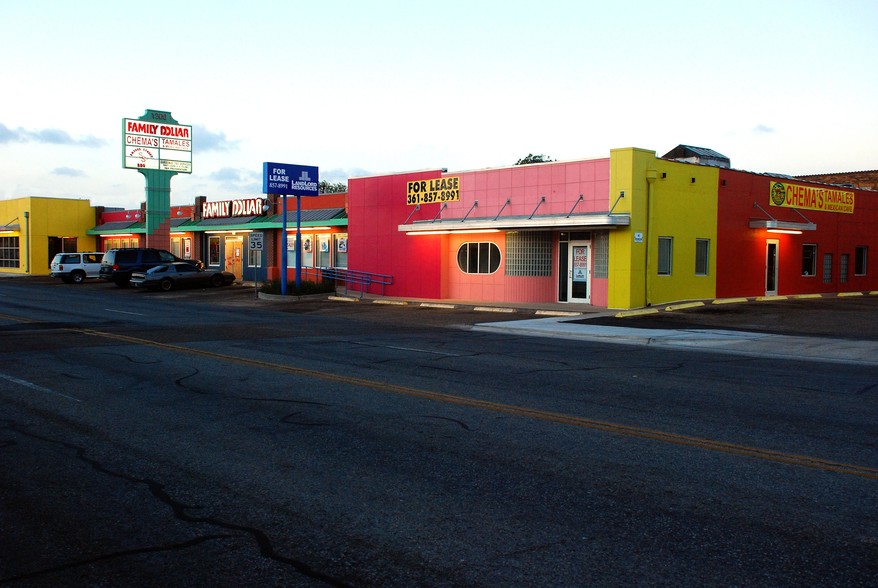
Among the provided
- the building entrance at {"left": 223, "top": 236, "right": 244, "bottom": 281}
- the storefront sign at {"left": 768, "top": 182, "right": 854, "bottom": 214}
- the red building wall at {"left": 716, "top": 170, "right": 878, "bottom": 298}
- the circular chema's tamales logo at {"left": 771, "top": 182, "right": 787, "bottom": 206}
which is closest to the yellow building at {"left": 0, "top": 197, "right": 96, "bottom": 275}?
the building entrance at {"left": 223, "top": 236, "right": 244, "bottom": 281}

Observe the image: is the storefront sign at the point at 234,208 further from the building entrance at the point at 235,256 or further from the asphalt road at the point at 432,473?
the asphalt road at the point at 432,473

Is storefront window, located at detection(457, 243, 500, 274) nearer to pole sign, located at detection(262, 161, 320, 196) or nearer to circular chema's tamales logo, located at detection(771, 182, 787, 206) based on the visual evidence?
pole sign, located at detection(262, 161, 320, 196)

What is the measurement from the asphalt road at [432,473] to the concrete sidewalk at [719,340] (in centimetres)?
253

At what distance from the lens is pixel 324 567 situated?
452 centimetres

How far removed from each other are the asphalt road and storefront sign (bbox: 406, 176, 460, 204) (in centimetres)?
1875

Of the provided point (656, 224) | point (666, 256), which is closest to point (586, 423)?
point (656, 224)

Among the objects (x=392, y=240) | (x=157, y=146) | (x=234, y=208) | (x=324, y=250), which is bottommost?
(x=324, y=250)

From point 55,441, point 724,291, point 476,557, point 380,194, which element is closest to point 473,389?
point 55,441

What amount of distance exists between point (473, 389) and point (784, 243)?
85.4 ft

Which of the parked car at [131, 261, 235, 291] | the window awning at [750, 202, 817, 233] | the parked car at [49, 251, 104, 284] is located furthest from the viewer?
the parked car at [49, 251, 104, 284]

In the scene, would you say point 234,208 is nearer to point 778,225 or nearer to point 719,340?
point 778,225

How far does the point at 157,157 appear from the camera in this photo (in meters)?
49.8

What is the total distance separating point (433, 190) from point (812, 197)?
1604cm

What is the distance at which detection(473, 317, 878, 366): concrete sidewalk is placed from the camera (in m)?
15.5
